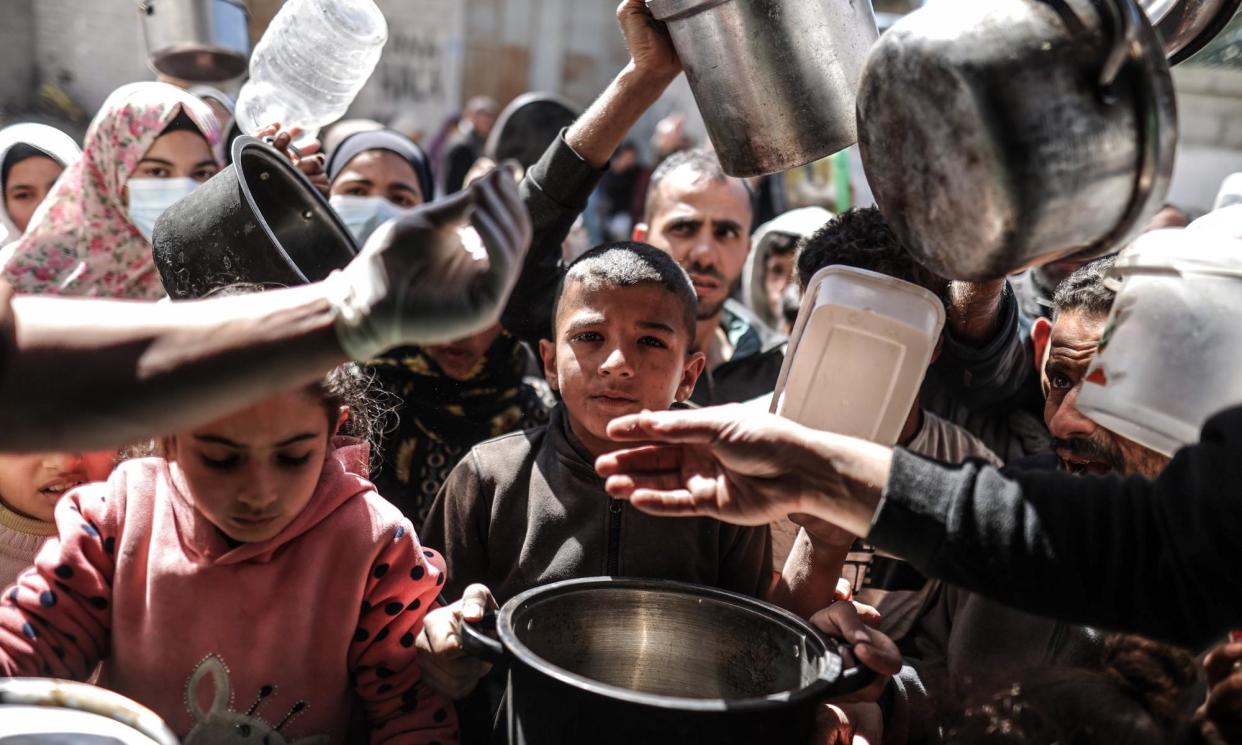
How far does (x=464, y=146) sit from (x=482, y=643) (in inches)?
318

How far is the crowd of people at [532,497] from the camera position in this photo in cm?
117

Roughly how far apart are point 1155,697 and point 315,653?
4.43 ft

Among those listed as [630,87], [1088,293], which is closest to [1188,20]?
[1088,293]

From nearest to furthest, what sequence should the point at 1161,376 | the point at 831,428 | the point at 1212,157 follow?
the point at 1161,376
the point at 831,428
the point at 1212,157

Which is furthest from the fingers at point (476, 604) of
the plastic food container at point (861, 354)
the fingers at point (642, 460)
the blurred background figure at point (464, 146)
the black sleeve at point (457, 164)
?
the black sleeve at point (457, 164)

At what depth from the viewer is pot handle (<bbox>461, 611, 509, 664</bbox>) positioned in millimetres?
1482

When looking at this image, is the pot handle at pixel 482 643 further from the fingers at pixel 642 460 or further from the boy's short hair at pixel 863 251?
the boy's short hair at pixel 863 251

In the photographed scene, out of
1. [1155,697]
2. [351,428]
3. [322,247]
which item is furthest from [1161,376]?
[322,247]

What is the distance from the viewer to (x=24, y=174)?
12.7 feet

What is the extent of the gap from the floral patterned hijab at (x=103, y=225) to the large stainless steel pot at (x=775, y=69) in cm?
196

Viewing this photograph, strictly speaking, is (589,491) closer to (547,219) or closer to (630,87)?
(547,219)

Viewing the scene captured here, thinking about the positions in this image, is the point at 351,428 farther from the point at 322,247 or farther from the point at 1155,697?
the point at 1155,697

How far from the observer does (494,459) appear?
219 cm

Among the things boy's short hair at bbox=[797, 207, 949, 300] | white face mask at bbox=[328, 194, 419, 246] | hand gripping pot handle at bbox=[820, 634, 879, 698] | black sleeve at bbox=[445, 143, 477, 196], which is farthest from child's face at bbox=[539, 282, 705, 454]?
black sleeve at bbox=[445, 143, 477, 196]
